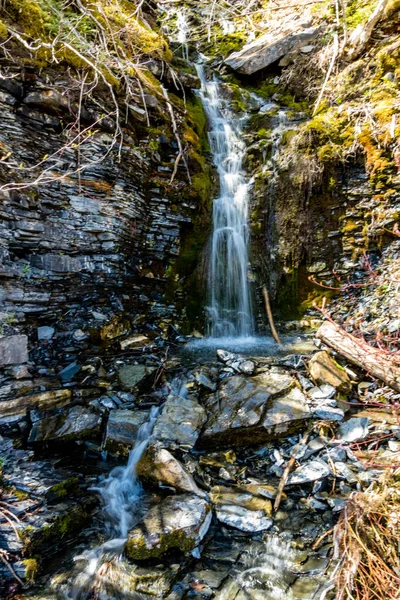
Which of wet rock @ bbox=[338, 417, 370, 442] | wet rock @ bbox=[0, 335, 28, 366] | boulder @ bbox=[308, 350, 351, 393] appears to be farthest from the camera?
boulder @ bbox=[308, 350, 351, 393]

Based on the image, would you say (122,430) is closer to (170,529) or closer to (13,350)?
(170,529)

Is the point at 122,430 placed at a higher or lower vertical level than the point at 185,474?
higher

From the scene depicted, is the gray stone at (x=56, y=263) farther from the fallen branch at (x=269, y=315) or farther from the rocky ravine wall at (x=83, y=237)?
the fallen branch at (x=269, y=315)

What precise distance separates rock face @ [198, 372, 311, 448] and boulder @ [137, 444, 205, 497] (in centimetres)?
48

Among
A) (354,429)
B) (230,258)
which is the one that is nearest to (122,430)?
(354,429)

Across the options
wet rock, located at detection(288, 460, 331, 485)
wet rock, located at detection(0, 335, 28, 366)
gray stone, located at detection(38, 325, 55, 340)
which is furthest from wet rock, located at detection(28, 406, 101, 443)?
wet rock, located at detection(288, 460, 331, 485)

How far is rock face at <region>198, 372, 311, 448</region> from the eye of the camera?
326 cm

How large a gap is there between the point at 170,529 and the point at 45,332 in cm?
295

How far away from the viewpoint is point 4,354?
141 inches

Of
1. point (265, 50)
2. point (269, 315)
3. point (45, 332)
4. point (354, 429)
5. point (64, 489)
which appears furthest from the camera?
point (265, 50)

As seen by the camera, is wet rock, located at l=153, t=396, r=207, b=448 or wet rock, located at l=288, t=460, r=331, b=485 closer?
wet rock, located at l=288, t=460, r=331, b=485

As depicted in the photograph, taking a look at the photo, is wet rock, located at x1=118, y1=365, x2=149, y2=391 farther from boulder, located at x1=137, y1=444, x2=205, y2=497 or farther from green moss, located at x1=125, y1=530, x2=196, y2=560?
green moss, located at x1=125, y1=530, x2=196, y2=560

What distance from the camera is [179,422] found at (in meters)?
3.33

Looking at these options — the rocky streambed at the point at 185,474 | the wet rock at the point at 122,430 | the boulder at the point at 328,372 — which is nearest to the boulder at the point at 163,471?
the rocky streambed at the point at 185,474
